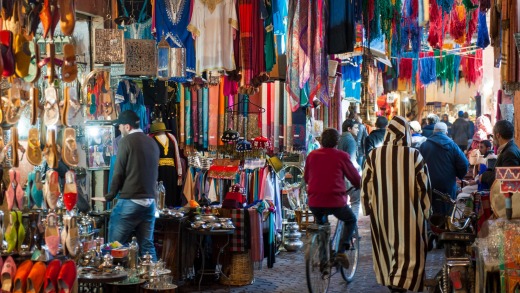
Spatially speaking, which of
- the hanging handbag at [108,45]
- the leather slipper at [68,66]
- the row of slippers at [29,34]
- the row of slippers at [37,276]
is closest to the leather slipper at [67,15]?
the row of slippers at [29,34]

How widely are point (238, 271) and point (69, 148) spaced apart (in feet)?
14.0

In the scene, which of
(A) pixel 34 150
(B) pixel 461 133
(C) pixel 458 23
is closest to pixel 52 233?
(A) pixel 34 150

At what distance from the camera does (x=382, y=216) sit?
24.1 ft

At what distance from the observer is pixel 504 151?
765 cm

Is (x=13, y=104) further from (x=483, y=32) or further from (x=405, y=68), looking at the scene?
(x=405, y=68)

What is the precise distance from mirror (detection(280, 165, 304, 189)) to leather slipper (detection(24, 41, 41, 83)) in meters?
7.62

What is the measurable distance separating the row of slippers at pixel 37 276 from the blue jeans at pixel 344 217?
3650mm

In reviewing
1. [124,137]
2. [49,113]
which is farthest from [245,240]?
[49,113]

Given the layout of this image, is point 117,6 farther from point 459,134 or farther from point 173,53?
point 459,134

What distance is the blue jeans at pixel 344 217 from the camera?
324 inches

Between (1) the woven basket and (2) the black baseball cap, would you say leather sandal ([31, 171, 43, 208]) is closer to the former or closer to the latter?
(2) the black baseball cap

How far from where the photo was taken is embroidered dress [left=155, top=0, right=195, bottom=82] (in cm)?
901

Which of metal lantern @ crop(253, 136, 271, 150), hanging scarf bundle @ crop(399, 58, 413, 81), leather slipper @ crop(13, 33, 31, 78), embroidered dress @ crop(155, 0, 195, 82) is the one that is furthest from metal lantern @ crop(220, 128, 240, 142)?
hanging scarf bundle @ crop(399, 58, 413, 81)

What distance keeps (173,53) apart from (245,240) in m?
2.24
